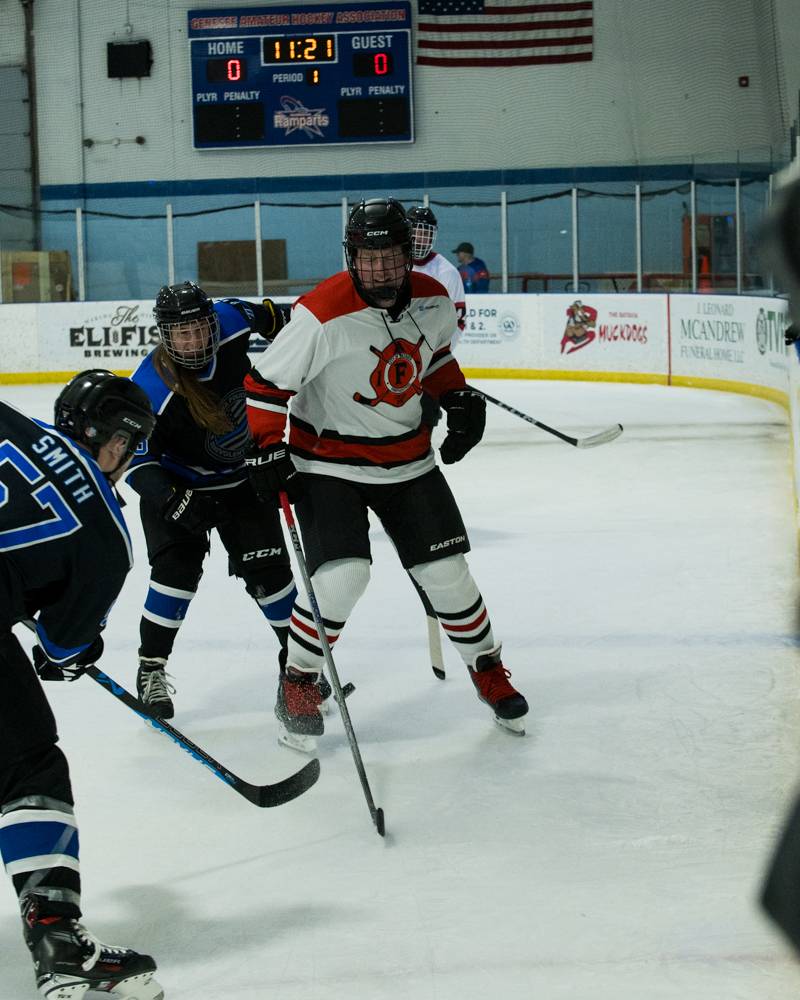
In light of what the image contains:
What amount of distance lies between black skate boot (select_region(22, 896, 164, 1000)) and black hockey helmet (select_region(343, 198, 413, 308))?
1.40 metres

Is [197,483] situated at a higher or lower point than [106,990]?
higher

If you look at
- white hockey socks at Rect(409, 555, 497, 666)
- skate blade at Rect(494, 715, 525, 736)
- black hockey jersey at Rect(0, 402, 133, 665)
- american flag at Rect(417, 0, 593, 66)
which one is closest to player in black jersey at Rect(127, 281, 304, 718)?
white hockey socks at Rect(409, 555, 497, 666)

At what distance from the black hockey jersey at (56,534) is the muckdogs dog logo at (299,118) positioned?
13028 millimetres

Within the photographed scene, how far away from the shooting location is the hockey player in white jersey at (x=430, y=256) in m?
4.57

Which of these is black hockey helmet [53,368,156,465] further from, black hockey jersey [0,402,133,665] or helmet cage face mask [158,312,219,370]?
helmet cage face mask [158,312,219,370]

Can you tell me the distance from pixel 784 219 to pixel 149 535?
248 centimetres

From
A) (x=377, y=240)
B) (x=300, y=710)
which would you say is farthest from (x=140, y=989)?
(x=377, y=240)

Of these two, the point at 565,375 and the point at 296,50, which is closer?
the point at 565,375

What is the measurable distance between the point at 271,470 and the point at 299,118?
482 inches

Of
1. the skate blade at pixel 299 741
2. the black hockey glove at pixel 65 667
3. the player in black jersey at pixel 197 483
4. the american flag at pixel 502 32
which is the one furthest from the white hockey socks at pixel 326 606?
the american flag at pixel 502 32

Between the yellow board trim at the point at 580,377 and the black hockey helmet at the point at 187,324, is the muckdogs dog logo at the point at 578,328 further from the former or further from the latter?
the black hockey helmet at the point at 187,324

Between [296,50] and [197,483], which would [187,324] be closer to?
[197,483]

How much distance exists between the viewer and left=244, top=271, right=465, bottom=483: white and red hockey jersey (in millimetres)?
2709

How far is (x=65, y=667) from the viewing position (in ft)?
6.22
